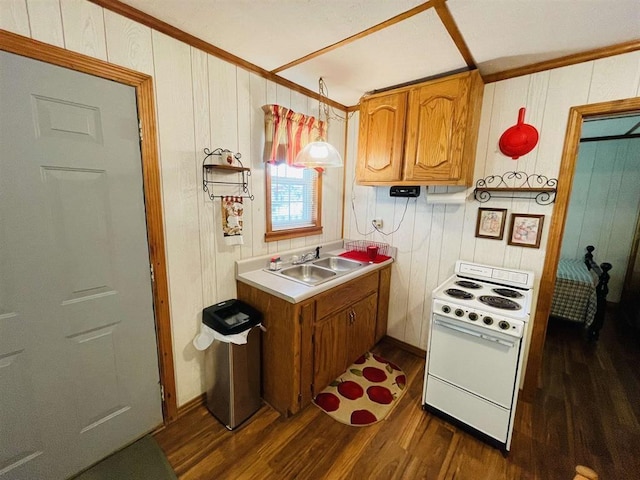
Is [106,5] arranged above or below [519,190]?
above

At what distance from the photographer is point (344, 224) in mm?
3076

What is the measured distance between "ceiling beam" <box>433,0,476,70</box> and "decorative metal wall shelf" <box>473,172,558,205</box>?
83cm

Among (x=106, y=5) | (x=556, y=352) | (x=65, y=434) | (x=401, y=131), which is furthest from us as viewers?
(x=556, y=352)

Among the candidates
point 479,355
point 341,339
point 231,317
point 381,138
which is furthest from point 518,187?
point 231,317

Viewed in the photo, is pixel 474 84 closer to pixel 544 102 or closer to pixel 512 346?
pixel 544 102

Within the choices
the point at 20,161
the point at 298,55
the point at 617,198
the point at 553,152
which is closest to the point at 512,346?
the point at 553,152

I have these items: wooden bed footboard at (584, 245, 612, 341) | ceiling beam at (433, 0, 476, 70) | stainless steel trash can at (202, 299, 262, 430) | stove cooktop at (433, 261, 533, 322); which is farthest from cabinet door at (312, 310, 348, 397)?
wooden bed footboard at (584, 245, 612, 341)

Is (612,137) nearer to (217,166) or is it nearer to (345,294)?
(345,294)

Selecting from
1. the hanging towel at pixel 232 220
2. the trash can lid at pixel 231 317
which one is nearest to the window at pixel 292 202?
the hanging towel at pixel 232 220

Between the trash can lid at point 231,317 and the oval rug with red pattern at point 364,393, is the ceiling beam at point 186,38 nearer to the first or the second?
the trash can lid at point 231,317

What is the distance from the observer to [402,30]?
1.47 meters

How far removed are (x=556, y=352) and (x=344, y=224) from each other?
248 cm

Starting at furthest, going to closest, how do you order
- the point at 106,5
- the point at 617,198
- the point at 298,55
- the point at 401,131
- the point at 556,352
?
the point at 617,198, the point at 556,352, the point at 401,131, the point at 298,55, the point at 106,5

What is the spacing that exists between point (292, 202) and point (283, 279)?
0.84 metres
